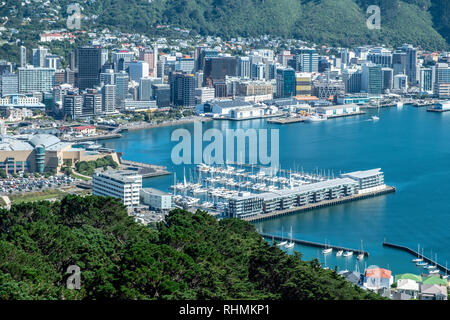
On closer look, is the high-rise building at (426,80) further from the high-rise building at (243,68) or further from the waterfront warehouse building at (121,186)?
the waterfront warehouse building at (121,186)

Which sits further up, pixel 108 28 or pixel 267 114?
pixel 108 28

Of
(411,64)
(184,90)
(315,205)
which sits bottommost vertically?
(315,205)

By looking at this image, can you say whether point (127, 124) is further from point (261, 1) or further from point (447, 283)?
point (261, 1)

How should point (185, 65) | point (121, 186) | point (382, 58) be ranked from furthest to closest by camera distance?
point (382, 58)
point (185, 65)
point (121, 186)

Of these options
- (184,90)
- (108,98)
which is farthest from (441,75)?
(108,98)

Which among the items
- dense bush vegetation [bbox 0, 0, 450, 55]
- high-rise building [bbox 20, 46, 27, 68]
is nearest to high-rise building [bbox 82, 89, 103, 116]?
high-rise building [bbox 20, 46, 27, 68]

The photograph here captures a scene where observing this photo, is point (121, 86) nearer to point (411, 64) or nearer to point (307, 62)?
point (307, 62)

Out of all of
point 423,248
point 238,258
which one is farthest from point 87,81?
point 238,258
